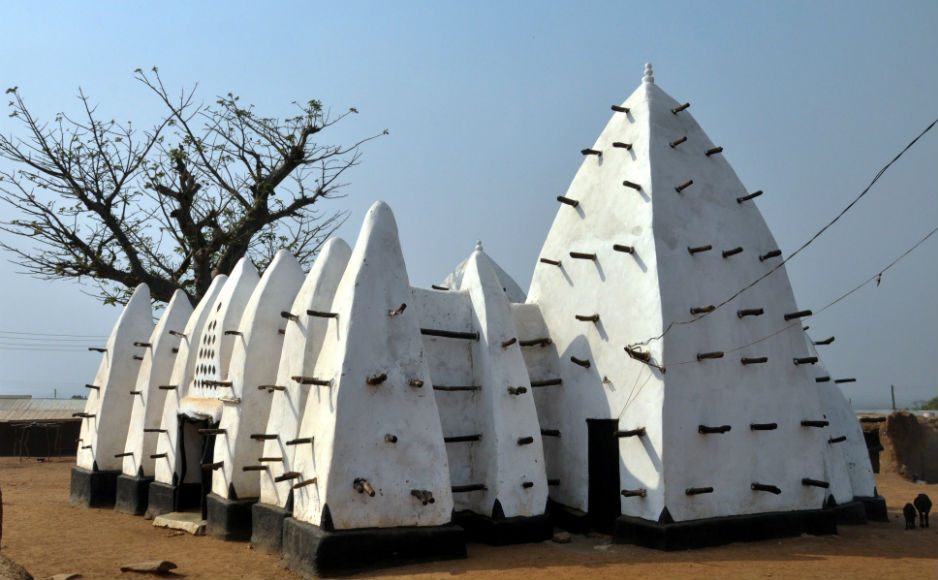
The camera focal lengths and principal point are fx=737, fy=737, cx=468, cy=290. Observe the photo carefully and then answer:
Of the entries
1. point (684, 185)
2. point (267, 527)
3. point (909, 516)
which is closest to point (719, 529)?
point (909, 516)

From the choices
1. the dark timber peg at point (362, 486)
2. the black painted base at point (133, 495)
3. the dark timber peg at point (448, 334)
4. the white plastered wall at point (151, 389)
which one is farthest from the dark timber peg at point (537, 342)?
the black painted base at point (133, 495)

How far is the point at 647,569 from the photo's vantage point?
881 cm

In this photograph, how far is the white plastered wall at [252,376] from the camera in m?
11.3

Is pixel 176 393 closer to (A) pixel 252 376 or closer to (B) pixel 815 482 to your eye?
(A) pixel 252 376

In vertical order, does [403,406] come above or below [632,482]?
above

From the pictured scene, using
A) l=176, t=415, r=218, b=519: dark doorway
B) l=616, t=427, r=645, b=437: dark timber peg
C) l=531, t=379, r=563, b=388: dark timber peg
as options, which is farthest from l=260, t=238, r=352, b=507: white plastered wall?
l=616, t=427, r=645, b=437: dark timber peg

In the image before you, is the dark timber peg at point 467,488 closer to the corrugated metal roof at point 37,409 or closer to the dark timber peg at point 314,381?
the dark timber peg at point 314,381

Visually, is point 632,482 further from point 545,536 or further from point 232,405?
point 232,405

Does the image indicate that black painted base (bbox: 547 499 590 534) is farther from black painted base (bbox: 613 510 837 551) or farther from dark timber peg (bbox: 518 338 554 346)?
dark timber peg (bbox: 518 338 554 346)

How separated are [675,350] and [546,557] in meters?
3.39

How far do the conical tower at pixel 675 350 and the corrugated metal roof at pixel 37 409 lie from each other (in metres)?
21.7

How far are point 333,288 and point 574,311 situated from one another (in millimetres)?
3960

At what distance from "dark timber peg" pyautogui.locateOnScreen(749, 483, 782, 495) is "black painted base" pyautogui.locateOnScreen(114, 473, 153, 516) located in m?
10.6

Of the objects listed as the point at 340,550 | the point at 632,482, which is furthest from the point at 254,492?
the point at 632,482
